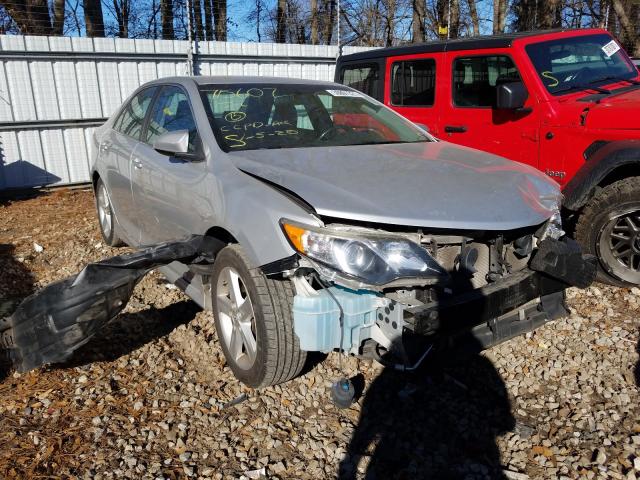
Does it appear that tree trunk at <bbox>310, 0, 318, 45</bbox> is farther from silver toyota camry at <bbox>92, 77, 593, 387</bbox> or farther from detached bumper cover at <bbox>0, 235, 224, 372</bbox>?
detached bumper cover at <bbox>0, 235, 224, 372</bbox>

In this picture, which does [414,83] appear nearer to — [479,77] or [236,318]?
[479,77]

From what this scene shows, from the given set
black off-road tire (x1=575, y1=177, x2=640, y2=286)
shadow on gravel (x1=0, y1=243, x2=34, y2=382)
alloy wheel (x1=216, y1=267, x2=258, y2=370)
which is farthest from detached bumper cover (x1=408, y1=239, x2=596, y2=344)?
shadow on gravel (x1=0, y1=243, x2=34, y2=382)

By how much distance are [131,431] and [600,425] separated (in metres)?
2.35

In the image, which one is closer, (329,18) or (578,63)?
(578,63)

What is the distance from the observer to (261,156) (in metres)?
3.22

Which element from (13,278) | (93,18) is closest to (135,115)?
(13,278)

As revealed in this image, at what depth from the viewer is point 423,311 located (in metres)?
2.44

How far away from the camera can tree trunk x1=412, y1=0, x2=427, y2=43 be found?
→ 17.5m

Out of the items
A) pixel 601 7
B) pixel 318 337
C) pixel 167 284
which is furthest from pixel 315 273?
pixel 601 7

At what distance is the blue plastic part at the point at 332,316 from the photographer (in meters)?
2.55

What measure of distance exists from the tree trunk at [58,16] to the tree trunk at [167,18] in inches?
94.4

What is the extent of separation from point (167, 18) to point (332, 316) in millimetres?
11480

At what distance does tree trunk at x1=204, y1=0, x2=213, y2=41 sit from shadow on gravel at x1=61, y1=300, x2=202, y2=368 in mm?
8380

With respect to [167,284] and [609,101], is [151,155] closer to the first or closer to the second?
[167,284]
